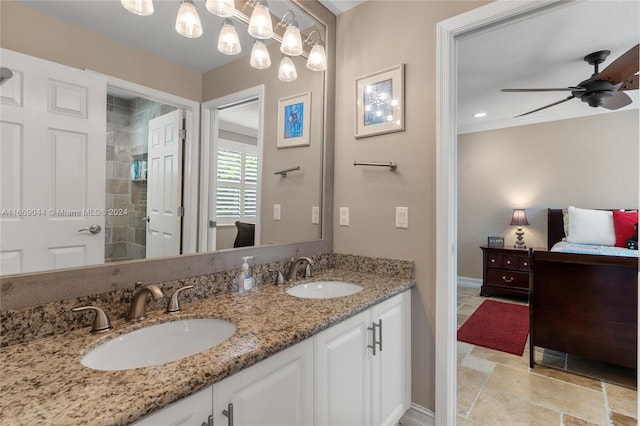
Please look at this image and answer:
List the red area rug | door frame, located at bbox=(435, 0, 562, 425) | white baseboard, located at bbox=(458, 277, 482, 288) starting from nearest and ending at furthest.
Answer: door frame, located at bbox=(435, 0, 562, 425) < the red area rug < white baseboard, located at bbox=(458, 277, 482, 288)

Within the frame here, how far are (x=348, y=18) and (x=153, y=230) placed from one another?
1750mm

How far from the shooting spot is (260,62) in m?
1.60

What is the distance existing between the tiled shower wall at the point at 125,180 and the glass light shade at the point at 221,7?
0.53 meters

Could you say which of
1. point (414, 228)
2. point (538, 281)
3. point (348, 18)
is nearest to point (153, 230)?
point (414, 228)

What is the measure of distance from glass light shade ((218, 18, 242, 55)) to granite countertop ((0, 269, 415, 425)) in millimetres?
1131

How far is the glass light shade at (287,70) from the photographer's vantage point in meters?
1.75

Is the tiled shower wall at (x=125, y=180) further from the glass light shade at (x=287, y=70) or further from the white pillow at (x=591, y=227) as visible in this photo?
the white pillow at (x=591, y=227)

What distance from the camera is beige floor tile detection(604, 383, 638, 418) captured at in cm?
184

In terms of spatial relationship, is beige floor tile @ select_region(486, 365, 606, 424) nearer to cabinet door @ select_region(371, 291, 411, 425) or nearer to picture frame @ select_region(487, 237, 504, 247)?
cabinet door @ select_region(371, 291, 411, 425)

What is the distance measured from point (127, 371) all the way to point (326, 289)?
3.59ft

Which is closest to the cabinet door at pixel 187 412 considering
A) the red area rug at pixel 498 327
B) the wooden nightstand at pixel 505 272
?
the red area rug at pixel 498 327

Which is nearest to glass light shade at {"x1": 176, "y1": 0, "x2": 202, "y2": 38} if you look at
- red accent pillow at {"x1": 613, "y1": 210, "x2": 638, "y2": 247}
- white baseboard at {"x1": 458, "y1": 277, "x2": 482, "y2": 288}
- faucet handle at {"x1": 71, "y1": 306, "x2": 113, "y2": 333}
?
faucet handle at {"x1": 71, "y1": 306, "x2": 113, "y2": 333}

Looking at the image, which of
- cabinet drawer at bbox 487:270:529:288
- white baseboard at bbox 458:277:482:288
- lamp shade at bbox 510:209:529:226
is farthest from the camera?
white baseboard at bbox 458:277:482:288

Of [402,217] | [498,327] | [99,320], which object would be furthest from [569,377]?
[99,320]
